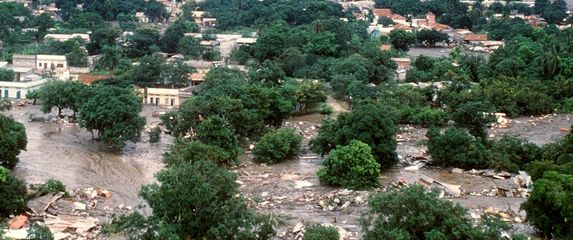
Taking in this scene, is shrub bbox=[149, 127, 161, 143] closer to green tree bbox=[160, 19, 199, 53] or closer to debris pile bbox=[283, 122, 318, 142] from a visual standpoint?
debris pile bbox=[283, 122, 318, 142]

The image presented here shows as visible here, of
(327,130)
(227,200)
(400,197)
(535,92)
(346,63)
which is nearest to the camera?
(400,197)

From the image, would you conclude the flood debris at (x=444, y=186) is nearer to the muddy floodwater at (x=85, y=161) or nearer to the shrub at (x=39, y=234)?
the muddy floodwater at (x=85, y=161)

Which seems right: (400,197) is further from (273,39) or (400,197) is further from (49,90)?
(273,39)

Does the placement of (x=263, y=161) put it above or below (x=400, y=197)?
below

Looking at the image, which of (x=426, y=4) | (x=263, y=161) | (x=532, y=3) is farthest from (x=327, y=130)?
(x=532, y=3)

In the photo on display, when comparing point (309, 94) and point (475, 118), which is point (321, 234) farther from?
point (309, 94)
